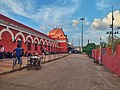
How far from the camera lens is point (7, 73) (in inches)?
521

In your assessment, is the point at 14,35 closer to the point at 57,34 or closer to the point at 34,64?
the point at 34,64

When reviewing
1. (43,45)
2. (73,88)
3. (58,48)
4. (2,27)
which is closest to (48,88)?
(73,88)

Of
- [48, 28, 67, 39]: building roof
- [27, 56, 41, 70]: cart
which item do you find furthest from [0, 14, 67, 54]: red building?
[48, 28, 67, 39]: building roof

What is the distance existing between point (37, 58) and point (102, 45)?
1448 cm

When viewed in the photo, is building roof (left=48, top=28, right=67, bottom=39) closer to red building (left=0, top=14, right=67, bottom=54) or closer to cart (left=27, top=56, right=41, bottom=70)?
red building (left=0, top=14, right=67, bottom=54)

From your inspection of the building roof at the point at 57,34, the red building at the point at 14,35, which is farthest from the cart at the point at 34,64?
the building roof at the point at 57,34

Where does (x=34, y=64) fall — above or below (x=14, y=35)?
below

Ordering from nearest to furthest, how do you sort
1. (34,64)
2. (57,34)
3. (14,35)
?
(34,64) → (14,35) → (57,34)

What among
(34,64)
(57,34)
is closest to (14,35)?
(34,64)

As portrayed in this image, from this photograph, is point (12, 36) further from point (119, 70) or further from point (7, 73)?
point (119, 70)

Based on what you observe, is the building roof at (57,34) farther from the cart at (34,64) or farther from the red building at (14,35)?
the cart at (34,64)

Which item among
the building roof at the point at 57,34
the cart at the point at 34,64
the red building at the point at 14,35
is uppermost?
the building roof at the point at 57,34

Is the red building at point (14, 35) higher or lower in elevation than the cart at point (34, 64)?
higher

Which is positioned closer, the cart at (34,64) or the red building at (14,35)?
the cart at (34,64)
